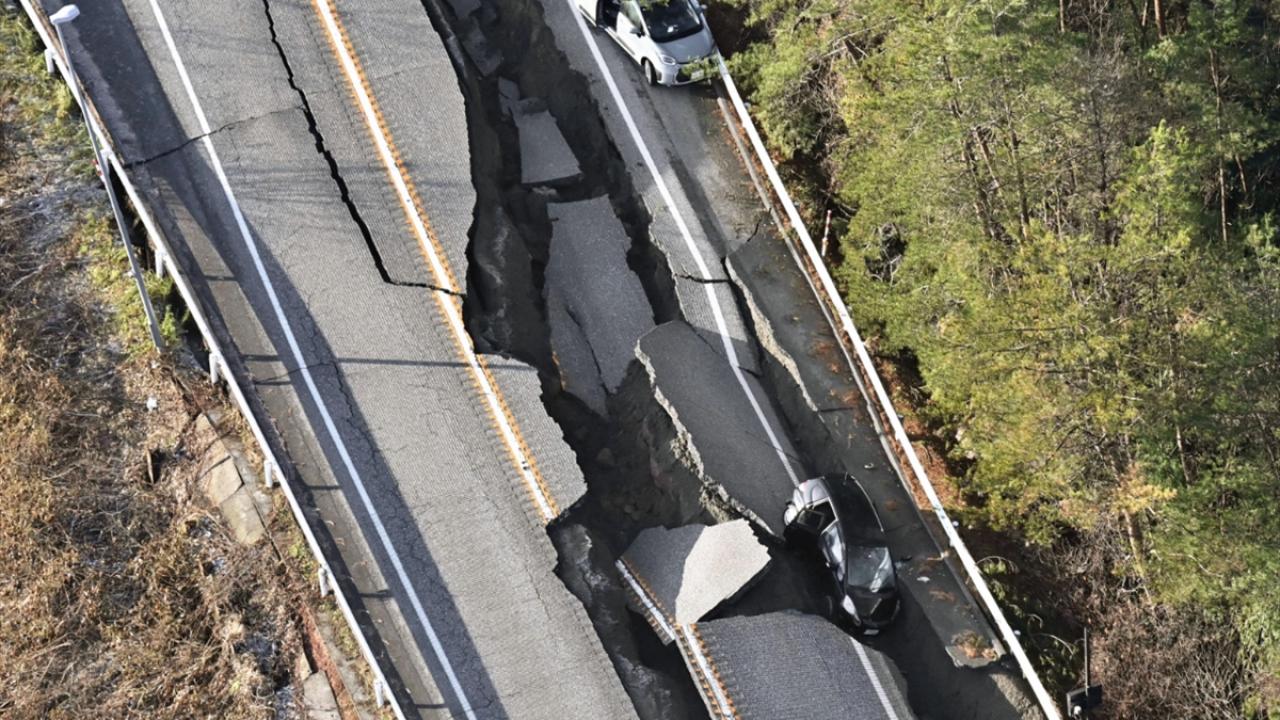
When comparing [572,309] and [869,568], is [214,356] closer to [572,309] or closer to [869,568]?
[572,309]

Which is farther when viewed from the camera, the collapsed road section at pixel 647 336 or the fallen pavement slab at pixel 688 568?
the collapsed road section at pixel 647 336

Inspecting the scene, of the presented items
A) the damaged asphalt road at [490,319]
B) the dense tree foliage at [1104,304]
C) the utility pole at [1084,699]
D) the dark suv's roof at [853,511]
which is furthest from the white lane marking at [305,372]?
the utility pole at [1084,699]

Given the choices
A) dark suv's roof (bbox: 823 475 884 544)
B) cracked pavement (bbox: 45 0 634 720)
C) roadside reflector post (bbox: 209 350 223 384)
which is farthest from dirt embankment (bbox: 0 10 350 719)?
dark suv's roof (bbox: 823 475 884 544)

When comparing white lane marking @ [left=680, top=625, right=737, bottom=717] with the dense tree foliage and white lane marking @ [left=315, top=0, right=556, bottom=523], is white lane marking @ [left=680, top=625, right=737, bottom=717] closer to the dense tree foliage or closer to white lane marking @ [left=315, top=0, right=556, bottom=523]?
white lane marking @ [left=315, top=0, right=556, bottom=523]

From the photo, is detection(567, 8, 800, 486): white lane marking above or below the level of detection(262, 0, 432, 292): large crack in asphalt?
below

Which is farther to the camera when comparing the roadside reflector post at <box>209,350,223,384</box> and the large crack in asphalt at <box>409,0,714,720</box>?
the roadside reflector post at <box>209,350,223,384</box>

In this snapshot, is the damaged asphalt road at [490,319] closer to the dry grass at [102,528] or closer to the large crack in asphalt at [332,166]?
the large crack in asphalt at [332,166]
